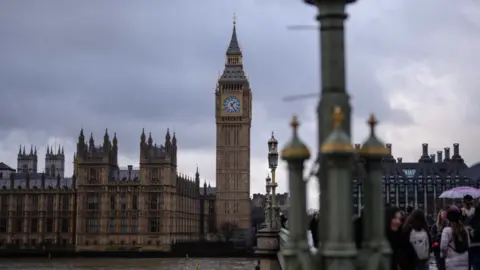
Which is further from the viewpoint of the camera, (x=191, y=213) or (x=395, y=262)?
(x=191, y=213)

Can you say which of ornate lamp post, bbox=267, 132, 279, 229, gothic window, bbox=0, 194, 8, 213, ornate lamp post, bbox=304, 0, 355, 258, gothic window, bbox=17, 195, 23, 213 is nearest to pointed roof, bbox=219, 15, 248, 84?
gothic window, bbox=17, 195, 23, 213

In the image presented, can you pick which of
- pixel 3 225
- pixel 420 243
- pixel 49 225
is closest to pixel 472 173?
pixel 49 225

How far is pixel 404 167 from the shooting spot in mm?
106562

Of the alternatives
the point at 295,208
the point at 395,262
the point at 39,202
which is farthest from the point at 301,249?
the point at 39,202

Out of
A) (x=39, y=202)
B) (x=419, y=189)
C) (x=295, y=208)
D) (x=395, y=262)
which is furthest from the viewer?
(x=419, y=189)

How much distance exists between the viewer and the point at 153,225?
90.6m

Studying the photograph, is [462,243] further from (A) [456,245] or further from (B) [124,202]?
(B) [124,202]

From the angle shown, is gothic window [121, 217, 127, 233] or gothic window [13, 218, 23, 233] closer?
gothic window [121, 217, 127, 233]

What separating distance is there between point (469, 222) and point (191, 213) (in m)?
96.1

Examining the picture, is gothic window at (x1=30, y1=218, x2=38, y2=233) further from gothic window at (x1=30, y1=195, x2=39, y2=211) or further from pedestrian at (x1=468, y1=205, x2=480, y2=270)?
pedestrian at (x1=468, y1=205, x2=480, y2=270)

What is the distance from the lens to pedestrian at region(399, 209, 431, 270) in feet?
26.4

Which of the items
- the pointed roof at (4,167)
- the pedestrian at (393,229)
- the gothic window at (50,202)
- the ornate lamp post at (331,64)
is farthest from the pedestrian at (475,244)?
the pointed roof at (4,167)

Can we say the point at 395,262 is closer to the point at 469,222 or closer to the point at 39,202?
the point at 469,222

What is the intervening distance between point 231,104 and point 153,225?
2443 cm
